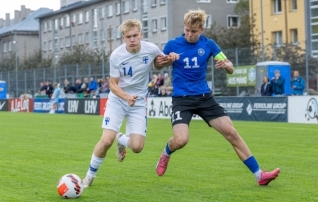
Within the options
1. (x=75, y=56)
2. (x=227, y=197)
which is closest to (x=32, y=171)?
(x=227, y=197)

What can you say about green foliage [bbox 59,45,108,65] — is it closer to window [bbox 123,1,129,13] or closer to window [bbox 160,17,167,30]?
window [bbox 160,17,167,30]

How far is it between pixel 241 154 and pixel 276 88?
789 inches

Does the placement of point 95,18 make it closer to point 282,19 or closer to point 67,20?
point 67,20

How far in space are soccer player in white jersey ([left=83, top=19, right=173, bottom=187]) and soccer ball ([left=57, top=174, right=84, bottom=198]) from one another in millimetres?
701

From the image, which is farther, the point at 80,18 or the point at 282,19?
the point at 80,18

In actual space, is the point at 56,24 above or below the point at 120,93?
above

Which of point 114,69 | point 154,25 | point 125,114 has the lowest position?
point 125,114

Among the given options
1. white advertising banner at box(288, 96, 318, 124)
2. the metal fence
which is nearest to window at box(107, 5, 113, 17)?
the metal fence

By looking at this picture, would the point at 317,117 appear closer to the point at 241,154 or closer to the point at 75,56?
the point at 241,154

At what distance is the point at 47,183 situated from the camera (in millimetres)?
10312

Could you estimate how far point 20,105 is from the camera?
167 feet

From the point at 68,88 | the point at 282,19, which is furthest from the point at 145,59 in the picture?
the point at 282,19

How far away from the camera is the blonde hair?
962 centimetres

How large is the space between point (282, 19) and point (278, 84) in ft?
90.6
